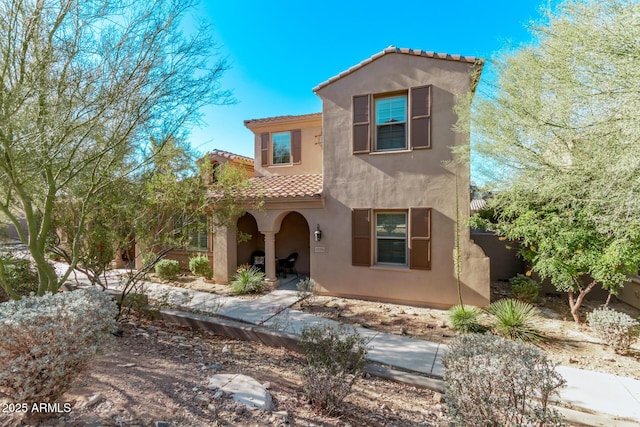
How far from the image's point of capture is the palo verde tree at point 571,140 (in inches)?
155

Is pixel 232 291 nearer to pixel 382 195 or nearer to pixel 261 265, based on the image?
pixel 261 265

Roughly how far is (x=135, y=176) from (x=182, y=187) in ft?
3.24

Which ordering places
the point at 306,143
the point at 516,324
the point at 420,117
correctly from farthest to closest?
the point at 306,143 < the point at 420,117 < the point at 516,324

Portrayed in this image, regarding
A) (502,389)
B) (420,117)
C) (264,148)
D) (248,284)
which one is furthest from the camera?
(264,148)

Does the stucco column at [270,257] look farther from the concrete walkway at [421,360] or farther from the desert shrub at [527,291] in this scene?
the desert shrub at [527,291]

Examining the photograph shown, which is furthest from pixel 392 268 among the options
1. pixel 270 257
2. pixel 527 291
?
pixel 270 257

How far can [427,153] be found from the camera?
8.73 m

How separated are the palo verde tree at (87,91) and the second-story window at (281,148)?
6829 mm

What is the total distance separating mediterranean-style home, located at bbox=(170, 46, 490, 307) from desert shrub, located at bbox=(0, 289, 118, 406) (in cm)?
652

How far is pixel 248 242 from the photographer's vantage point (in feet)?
42.7

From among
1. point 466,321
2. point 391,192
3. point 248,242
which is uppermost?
point 391,192

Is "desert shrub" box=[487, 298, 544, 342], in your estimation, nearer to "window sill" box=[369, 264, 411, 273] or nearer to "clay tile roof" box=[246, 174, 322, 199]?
"window sill" box=[369, 264, 411, 273]

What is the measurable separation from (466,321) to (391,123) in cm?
626

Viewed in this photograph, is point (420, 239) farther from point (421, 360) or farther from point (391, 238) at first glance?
point (421, 360)
